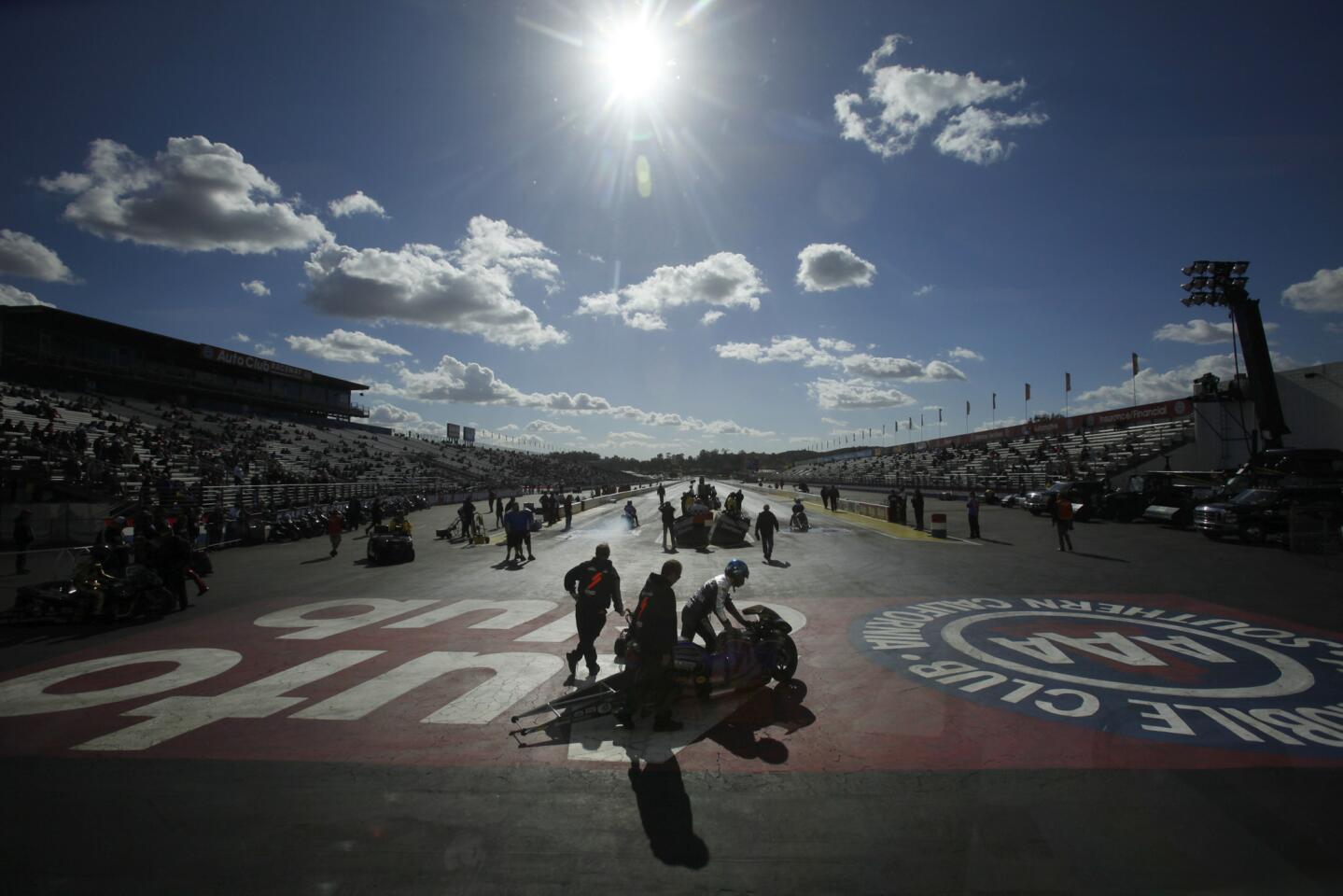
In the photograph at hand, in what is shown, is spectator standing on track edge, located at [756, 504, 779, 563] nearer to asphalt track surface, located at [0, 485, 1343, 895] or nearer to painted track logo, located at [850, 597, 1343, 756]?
painted track logo, located at [850, 597, 1343, 756]

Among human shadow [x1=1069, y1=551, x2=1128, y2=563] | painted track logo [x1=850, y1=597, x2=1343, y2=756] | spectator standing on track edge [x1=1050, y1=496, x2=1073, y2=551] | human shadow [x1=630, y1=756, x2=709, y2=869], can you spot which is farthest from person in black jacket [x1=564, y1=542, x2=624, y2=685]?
spectator standing on track edge [x1=1050, y1=496, x2=1073, y2=551]

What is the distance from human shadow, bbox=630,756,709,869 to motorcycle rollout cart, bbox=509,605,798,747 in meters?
1.00

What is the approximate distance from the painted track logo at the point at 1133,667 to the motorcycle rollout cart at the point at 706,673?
6.56 feet

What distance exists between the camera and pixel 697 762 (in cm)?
537

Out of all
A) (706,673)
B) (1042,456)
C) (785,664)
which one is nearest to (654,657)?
(706,673)

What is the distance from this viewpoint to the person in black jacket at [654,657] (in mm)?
6148

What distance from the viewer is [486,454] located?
350 ft

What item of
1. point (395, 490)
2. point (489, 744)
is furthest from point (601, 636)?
point (395, 490)

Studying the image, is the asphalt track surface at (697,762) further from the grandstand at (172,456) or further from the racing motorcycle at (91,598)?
the grandstand at (172,456)

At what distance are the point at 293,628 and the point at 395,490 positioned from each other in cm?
4468

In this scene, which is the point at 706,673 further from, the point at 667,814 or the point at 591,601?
the point at 667,814

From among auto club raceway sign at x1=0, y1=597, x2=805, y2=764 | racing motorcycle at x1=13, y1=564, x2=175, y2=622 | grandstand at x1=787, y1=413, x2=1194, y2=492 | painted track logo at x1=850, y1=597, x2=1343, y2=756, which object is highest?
grandstand at x1=787, y1=413, x2=1194, y2=492

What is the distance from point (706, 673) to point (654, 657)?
0.79 m

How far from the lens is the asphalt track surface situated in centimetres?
381
